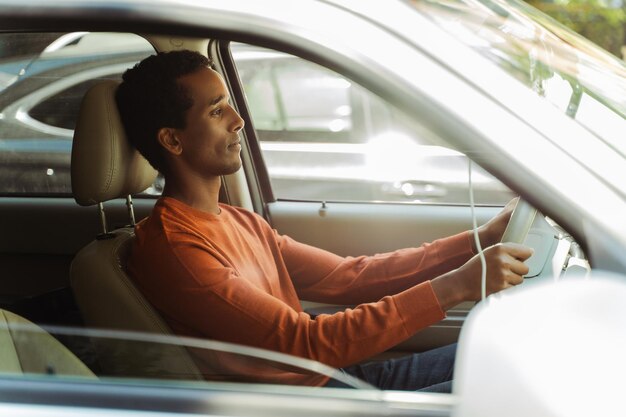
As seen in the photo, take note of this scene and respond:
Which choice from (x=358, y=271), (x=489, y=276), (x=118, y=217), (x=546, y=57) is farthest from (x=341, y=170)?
(x=546, y=57)

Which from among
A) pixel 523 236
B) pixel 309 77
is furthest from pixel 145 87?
pixel 309 77

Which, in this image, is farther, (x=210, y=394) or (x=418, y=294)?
(x=418, y=294)

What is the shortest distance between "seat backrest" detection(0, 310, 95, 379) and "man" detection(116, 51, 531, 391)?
9.0 inches

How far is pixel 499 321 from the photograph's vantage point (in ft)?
3.68

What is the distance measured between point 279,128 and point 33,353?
8.03 ft

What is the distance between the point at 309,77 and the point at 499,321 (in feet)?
10.5

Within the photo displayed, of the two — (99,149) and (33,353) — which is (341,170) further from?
(33,353)

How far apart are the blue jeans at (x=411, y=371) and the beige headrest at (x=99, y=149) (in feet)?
2.34

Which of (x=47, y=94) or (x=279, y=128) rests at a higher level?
(x=47, y=94)

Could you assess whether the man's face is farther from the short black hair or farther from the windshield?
the windshield

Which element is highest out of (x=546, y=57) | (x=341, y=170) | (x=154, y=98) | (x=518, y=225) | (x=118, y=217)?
(x=546, y=57)

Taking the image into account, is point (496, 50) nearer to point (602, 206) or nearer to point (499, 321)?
point (602, 206)

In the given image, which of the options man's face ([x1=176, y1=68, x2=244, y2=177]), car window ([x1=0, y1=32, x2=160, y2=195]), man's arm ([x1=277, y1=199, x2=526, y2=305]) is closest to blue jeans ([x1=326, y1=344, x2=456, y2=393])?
man's arm ([x1=277, y1=199, x2=526, y2=305])

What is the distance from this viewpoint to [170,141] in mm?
2264
